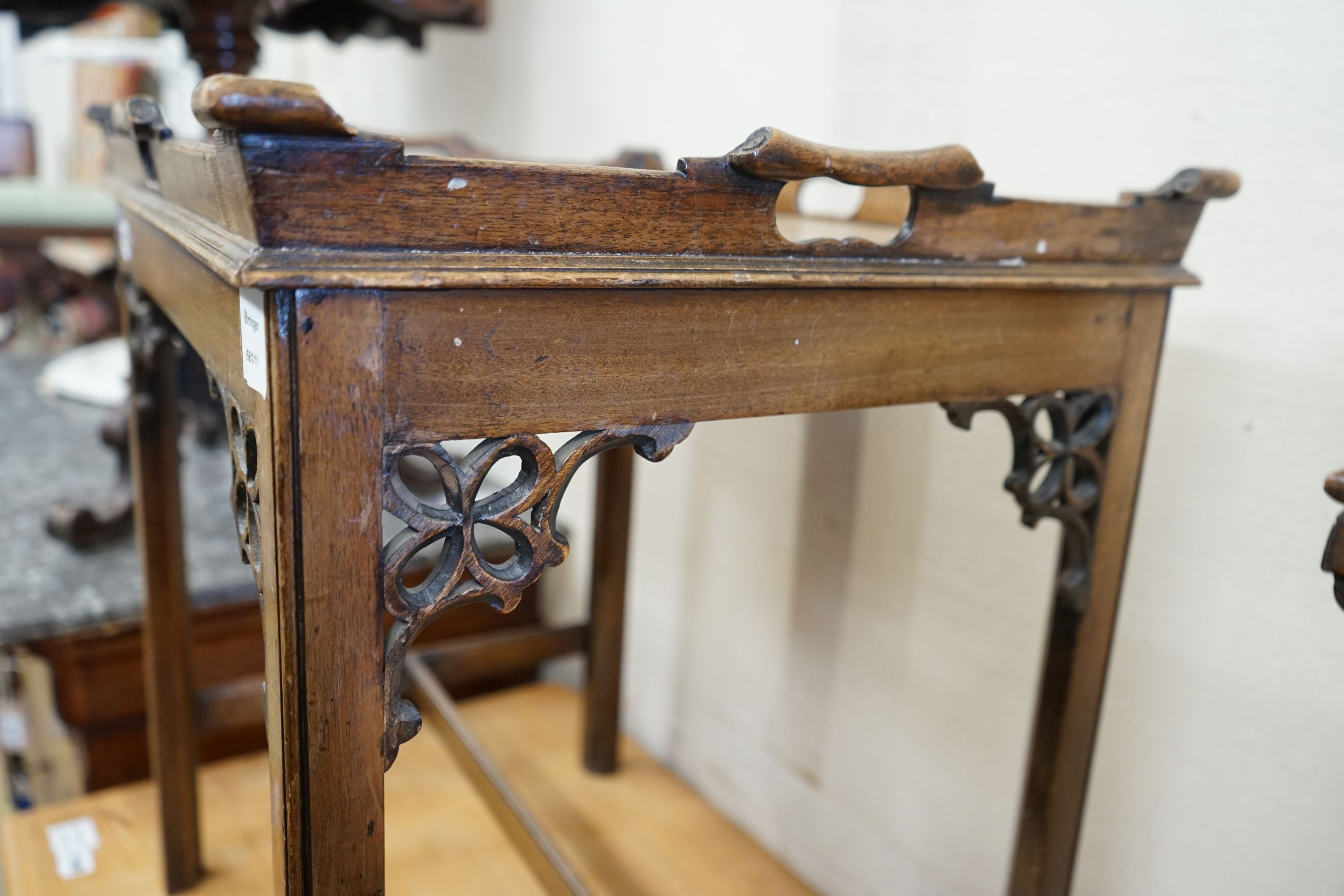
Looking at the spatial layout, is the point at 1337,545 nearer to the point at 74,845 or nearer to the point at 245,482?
the point at 245,482

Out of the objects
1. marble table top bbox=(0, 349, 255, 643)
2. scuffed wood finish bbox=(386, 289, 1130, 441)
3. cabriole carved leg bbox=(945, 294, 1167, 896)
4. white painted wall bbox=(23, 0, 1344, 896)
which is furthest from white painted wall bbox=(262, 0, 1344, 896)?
marble table top bbox=(0, 349, 255, 643)

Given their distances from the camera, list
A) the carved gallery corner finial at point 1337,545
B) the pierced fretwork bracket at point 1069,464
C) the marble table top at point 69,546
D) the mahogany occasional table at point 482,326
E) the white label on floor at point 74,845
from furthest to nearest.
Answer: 1. the marble table top at point 69,546
2. the white label on floor at point 74,845
3. the pierced fretwork bracket at point 1069,464
4. the carved gallery corner finial at point 1337,545
5. the mahogany occasional table at point 482,326

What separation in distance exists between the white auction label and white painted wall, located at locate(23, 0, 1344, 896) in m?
0.84

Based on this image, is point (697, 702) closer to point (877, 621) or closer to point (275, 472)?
point (877, 621)

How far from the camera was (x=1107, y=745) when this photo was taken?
3.57 ft

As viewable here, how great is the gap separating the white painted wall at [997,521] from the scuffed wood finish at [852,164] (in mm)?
404

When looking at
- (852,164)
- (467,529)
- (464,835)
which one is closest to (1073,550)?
(852,164)

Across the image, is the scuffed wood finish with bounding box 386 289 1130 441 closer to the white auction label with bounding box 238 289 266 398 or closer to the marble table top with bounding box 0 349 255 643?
the white auction label with bounding box 238 289 266 398

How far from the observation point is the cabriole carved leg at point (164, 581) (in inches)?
45.2

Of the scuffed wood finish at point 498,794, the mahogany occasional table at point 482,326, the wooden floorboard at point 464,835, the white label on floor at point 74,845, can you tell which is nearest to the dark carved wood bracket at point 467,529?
the mahogany occasional table at point 482,326

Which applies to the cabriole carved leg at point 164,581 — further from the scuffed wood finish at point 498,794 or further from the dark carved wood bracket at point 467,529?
the dark carved wood bracket at point 467,529

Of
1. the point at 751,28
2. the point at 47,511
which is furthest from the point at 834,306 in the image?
the point at 47,511

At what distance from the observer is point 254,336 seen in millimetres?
535

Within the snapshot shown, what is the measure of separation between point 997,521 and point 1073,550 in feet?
0.81
